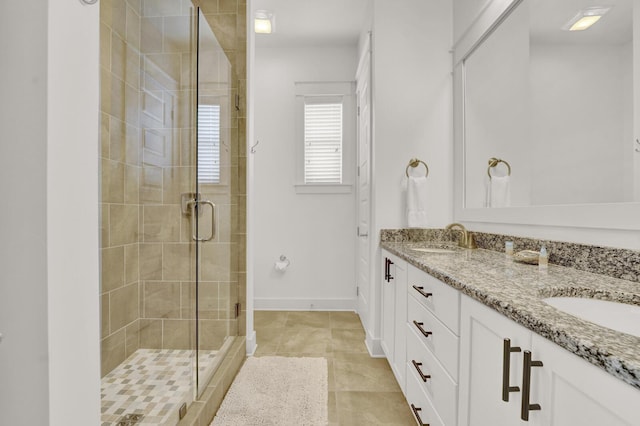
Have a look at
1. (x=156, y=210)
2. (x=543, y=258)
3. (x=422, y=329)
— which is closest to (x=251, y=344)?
(x=156, y=210)

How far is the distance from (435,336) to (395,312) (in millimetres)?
679

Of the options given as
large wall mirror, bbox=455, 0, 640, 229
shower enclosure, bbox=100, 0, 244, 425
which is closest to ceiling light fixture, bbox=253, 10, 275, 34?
shower enclosure, bbox=100, 0, 244, 425

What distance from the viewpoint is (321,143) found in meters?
3.42

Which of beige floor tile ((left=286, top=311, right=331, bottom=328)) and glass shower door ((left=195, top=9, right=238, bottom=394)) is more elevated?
glass shower door ((left=195, top=9, right=238, bottom=394))

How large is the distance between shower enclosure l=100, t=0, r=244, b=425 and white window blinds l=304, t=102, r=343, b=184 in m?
1.60

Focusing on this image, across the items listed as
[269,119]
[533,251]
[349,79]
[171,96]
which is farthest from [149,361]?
[349,79]

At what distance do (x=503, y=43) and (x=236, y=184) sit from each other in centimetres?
186

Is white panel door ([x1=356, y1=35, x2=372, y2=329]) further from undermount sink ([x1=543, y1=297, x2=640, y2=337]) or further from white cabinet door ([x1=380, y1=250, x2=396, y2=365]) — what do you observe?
undermount sink ([x1=543, y1=297, x2=640, y2=337])

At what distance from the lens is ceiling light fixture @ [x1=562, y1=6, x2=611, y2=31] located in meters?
1.16

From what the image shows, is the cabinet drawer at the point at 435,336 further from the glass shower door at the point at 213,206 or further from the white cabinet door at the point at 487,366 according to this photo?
the glass shower door at the point at 213,206

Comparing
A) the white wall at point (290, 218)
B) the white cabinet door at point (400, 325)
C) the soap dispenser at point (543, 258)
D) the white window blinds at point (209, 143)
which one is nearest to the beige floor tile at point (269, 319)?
the white wall at point (290, 218)

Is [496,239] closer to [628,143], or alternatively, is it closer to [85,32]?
[628,143]

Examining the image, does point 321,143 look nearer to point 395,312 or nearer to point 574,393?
point 395,312

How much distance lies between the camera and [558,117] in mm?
1341
